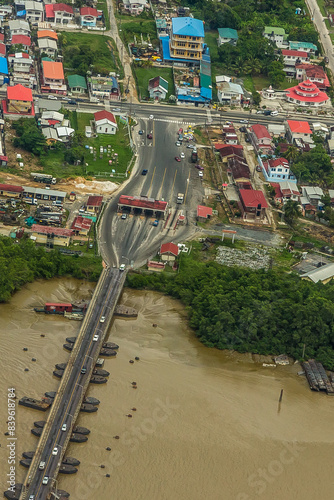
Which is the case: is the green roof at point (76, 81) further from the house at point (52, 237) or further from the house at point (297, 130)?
the house at point (52, 237)

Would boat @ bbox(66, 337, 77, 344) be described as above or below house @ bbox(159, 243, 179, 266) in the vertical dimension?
below

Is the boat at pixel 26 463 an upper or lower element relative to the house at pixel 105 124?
lower

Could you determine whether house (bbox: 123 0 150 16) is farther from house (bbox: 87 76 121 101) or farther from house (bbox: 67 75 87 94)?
house (bbox: 67 75 87 94)

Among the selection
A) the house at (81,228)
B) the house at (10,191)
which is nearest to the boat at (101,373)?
the house at (81,228)

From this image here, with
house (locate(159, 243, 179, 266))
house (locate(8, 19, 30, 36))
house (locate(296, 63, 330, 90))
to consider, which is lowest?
house (locate(159, 243, 179, 266))

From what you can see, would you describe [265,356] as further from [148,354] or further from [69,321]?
[69,321]

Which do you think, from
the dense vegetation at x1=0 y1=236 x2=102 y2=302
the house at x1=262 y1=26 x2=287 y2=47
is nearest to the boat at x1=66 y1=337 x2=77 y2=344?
the dense vegetation at x1=0 y1=236 x2=102 y2=302
